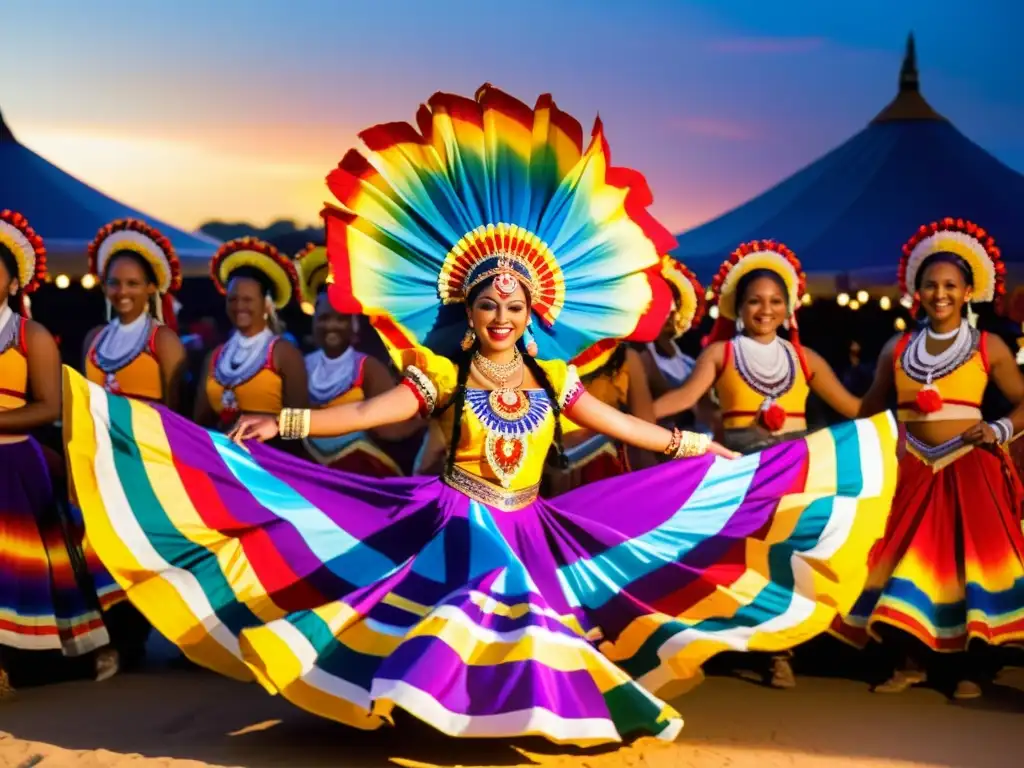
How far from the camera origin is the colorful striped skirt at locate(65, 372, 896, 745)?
5.03m

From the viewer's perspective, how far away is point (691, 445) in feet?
19.0

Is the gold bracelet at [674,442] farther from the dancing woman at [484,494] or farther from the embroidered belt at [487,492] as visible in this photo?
the embroidered belt at [487,492]

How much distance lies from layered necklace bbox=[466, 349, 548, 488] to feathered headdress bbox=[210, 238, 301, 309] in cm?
278

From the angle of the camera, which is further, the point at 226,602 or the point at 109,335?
the point at 109,335

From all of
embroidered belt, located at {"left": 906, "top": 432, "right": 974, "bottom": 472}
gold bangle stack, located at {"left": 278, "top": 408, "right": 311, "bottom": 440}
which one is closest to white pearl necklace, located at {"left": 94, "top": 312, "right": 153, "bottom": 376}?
gold bangle stack, located at {"left": 278, "top": 408, "right": 311, "bottom": 440}

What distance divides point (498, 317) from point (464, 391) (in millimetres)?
314

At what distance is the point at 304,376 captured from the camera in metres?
7.78

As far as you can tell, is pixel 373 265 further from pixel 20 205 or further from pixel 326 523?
pixel 20 205

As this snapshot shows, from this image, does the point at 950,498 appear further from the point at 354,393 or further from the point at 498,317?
the point at 354,393

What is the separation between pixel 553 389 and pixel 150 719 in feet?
6.96

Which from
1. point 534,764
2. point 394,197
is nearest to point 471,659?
point 534,764

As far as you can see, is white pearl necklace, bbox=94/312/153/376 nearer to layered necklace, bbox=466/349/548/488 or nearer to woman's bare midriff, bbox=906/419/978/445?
layered necklace, bbox=466/349/548/488

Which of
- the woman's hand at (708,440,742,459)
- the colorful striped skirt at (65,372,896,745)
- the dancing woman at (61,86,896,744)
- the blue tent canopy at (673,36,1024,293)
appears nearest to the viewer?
the colorful striped skirt at (65,372,896,745)

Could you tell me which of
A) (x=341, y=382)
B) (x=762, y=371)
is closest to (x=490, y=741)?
(x=762, y=371)
